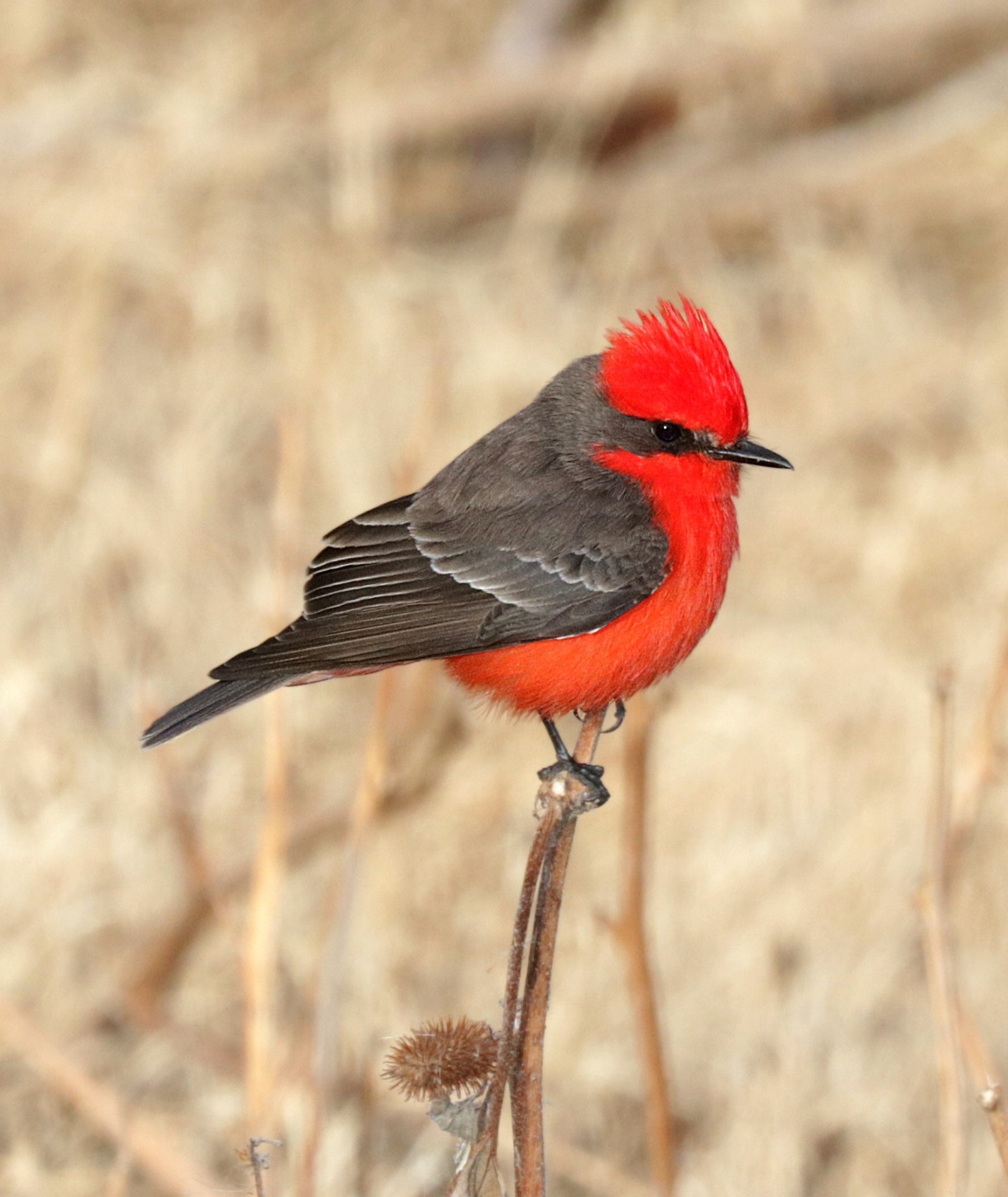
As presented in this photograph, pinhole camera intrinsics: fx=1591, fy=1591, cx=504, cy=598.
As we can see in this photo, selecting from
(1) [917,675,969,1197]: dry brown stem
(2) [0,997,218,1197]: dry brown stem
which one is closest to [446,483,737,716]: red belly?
(1) [917,675,969,1197]: dry brown stem

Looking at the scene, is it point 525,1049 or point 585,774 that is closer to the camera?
point 525,1049

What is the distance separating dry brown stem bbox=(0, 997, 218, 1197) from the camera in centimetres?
381

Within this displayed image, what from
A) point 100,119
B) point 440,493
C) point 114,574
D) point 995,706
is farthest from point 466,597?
point 100,119

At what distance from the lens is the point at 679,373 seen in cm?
291

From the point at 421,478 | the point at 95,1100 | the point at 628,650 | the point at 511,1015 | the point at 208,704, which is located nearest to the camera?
the point at 511,1015

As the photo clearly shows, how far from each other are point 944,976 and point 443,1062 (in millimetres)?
887

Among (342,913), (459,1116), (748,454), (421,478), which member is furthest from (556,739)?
(421,478)

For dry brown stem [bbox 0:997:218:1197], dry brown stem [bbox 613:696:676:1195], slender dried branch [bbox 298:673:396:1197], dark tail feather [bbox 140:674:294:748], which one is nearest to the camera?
dark tail feather [bbox 140:674:294:748]

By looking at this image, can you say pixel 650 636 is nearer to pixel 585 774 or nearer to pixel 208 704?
pixel 585 774

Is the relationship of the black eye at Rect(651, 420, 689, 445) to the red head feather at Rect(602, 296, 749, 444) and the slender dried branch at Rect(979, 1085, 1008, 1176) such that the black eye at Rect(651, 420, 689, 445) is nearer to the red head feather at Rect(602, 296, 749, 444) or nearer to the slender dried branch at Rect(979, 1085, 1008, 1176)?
the red head feather at Rect(602, 296, 749, 444)

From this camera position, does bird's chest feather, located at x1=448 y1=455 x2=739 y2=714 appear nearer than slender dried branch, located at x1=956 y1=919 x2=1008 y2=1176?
No

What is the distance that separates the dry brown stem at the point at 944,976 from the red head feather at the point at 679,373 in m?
0.67

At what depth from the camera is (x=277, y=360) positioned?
6047mm

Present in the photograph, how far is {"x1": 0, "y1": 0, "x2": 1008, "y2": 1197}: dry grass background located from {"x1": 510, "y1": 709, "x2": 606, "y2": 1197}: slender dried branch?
1.04 meters
